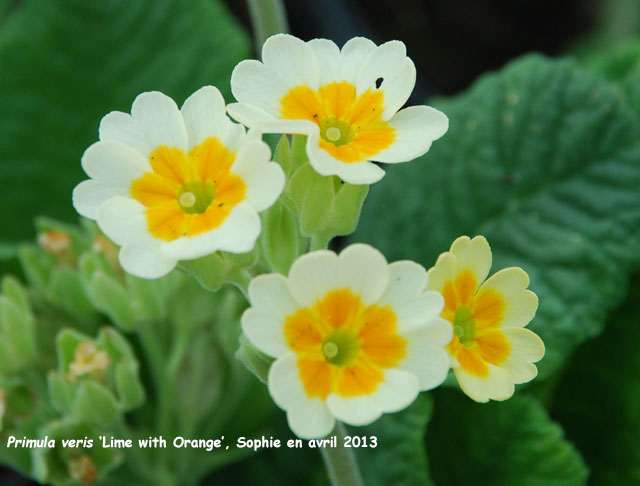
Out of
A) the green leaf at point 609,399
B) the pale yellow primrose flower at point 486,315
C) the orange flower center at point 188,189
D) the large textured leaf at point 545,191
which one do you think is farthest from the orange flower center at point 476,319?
the green leaf at point 609,399

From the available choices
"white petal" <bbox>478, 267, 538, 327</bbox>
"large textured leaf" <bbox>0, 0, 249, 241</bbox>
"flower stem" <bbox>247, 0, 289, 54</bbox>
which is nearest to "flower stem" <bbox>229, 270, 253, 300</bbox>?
"white petal" <bbox>478, 267, 538, 327</bbox>

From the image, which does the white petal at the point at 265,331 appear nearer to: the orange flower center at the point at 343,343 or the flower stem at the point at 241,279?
the orange flower center at the point at 343,343

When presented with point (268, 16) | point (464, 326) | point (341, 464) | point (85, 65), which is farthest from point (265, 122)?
point (85, 65)

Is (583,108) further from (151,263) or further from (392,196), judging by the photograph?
(151,263)

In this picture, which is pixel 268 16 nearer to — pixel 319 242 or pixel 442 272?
pixel 319 242

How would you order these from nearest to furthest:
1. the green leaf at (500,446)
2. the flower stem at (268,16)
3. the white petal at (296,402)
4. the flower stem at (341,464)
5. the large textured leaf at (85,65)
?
the white petal at (296,402) → the flower stem at (341,464) → the green leaf at (500,446) → the flower stem at (268,16) → the large textured leaf at (85,65)

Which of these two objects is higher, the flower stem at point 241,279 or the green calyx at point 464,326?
the flower stem at point 241,279

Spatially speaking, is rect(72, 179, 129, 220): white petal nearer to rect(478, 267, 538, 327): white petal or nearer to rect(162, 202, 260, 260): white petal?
rect(162, 202, 260, 260): white petal
